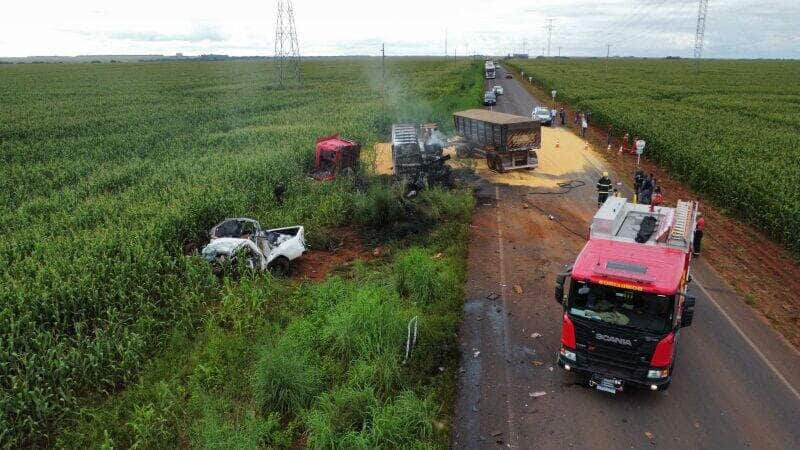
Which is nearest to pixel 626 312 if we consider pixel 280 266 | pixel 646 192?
pixel 280 266

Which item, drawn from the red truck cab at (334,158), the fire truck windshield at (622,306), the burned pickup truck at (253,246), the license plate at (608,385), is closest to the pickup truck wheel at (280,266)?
the burned pickup truck at (253,246)

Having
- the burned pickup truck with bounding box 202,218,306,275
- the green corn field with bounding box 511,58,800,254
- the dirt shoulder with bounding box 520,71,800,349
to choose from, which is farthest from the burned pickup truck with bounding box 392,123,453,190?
the green corn field with bounding box 511,58,800,254

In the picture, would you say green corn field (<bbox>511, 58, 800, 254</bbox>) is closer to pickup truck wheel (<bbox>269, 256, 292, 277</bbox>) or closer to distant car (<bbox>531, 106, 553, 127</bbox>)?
distant car (<bbox>531, 106, 553, 127</bbox>)

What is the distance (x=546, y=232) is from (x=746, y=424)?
9772 mm

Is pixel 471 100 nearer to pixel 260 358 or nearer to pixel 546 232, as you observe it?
pixel 546 232

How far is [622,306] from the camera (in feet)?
29.1

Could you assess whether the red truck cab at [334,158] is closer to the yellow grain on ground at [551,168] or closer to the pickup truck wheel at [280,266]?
the yellow grain on ground at [551,168]

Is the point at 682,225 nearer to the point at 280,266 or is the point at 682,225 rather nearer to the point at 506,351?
the point at 506,351

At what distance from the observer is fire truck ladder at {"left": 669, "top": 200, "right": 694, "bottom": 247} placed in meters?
9.68

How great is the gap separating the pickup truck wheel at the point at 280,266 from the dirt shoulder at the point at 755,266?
12.6 meters

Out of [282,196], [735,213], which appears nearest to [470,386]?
[282,196]

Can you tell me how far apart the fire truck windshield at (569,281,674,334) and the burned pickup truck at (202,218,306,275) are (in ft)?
28.3

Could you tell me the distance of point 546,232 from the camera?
59.3 feet

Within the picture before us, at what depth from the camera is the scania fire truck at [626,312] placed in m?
8.55
